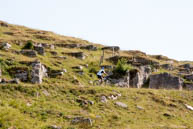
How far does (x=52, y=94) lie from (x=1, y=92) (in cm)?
413

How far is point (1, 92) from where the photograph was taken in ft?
58.2

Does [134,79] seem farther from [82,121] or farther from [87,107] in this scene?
[82,121]

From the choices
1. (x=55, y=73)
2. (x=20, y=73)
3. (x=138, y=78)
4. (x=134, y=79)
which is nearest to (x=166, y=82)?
(x=138, y=78)

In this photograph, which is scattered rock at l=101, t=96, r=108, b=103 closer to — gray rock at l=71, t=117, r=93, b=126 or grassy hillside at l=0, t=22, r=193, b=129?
grassy hillside at l=0, t=22, r=193, b=129

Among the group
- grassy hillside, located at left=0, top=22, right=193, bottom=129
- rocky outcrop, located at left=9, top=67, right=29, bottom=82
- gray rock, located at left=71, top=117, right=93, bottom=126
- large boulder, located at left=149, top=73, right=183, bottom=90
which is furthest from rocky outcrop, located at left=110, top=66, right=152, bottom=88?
gray rock, located at left=71, top=117, right=93, bottom=126

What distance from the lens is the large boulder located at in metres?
35.6

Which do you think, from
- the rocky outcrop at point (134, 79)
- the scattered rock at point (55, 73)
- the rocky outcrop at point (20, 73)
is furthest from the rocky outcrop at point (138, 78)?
the rocky outcrop at point (20, 73)

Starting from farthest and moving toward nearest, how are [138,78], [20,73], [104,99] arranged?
[138,78], [20,73], [104,99]

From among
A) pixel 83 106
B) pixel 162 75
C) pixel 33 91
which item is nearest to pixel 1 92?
pixel 33 91

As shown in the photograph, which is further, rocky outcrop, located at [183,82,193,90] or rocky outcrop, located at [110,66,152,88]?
rocky outcrop, located at [183,82,193,90]

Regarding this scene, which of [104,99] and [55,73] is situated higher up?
[55,73]

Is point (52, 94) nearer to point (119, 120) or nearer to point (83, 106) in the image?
point (83, 106)

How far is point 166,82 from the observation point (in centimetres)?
3606

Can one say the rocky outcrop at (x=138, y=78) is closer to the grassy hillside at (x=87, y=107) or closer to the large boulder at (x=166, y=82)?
the large boulder at (x=166, y=82)
